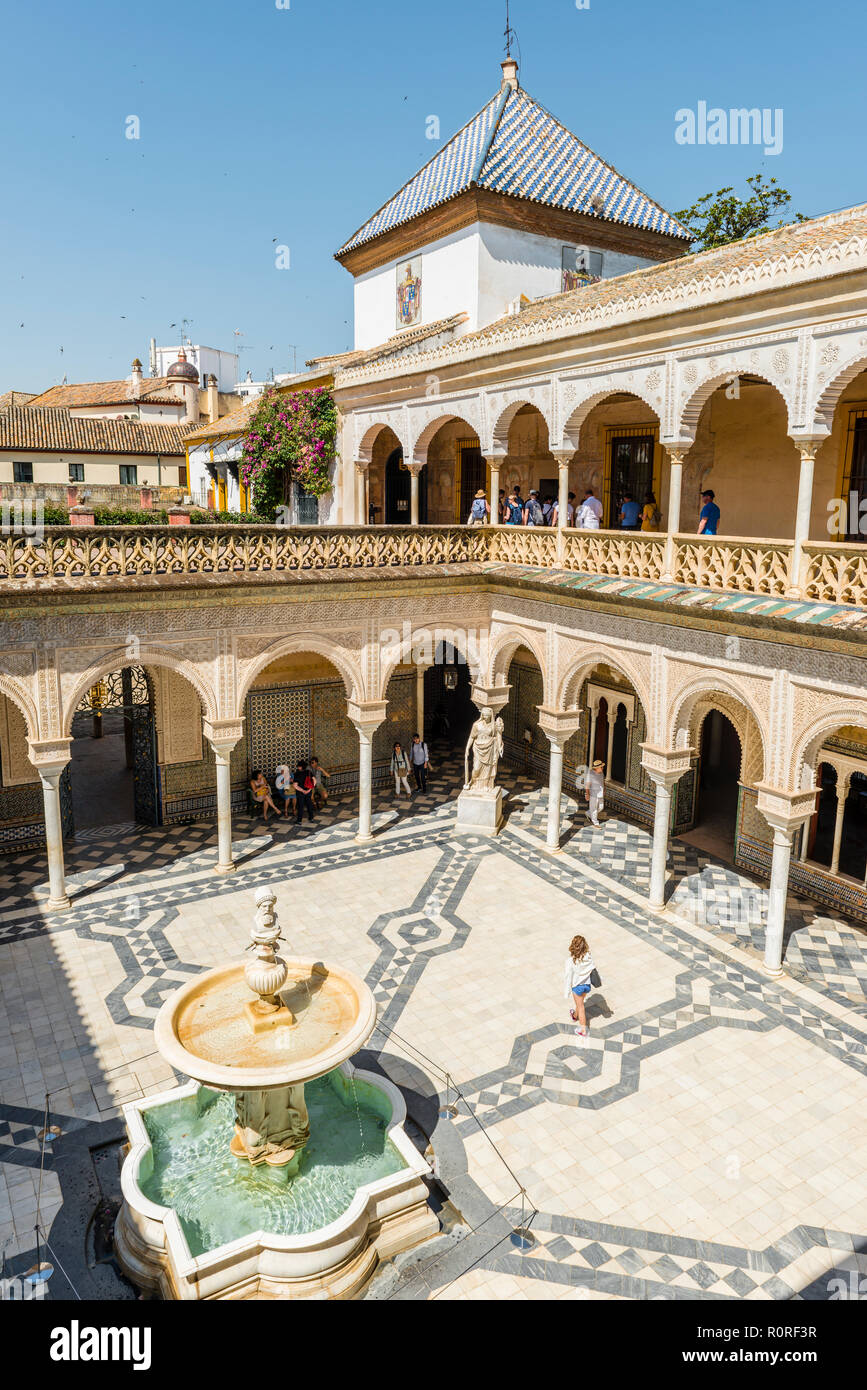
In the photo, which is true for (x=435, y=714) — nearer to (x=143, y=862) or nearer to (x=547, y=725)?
(x=547, y=725)

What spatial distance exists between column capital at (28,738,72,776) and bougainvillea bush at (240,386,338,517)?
10142mm

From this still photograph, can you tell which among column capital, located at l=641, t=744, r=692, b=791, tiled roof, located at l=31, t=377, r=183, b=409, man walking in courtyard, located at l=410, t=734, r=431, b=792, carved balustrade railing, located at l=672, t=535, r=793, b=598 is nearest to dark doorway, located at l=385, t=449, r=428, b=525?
man walking in courtyard, located at l=410, t=734, r=431, b=792

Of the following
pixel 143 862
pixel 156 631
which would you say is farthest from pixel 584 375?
pixel 143 862

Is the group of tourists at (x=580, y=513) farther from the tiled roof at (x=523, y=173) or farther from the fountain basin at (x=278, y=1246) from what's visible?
the fountain basin at (x=278, y=1246)

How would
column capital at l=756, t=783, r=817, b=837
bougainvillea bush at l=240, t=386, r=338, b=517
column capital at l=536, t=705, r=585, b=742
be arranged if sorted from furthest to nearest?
bougainvillea bush at l=240, t=386, r=338, b=517
column capital at l=536, t=705, r=585, b=742
column capital at l=756, t=783, r=817, b=837

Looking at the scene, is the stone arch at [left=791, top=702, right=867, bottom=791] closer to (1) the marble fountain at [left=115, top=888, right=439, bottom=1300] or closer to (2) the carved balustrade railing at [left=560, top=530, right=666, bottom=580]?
(2) the carved balustrade railing at [left=560, top=530, right=666, bottom=580]

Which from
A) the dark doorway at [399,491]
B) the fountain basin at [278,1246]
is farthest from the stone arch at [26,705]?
the dark doorway at [399,491]

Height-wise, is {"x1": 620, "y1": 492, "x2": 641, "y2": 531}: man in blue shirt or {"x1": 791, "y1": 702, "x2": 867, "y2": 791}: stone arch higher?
{"x1": 620, "y1": 492, "x2": 641, "y2": 531}: man in blue shirt

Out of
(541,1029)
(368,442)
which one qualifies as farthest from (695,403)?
(368,442)

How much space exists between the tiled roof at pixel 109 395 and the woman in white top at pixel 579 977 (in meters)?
37.7

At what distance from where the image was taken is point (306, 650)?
45.3 ft

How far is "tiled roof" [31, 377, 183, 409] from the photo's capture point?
41.1m

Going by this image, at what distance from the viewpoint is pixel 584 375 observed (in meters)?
12.3

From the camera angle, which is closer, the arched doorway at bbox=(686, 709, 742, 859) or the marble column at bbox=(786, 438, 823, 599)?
the marble column at bbox=(786, 438, 823, 599)
